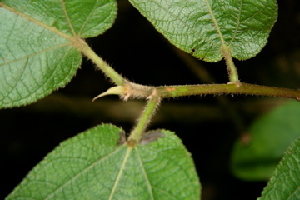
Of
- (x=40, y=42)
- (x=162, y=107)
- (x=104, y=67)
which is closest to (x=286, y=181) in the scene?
(x=104, y=67)

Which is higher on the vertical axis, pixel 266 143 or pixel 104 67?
pixel 104 67

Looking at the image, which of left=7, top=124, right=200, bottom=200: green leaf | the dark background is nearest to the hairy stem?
left=7, top=124, right=200, bottom=200: green leaf

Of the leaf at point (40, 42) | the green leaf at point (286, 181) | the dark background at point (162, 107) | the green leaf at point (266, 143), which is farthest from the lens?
the dark background at point (162, 107)

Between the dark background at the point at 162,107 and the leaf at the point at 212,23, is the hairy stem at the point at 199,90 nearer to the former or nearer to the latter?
the leaf at the point at 212,23

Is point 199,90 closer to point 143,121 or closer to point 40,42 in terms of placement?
point 143,121

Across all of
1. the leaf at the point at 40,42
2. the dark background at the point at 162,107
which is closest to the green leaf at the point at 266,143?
the dark background at the point at 162,107

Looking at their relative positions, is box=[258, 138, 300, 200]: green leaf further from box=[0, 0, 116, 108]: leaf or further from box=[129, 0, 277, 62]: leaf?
box=[0, 0, 116, 108]: leaf

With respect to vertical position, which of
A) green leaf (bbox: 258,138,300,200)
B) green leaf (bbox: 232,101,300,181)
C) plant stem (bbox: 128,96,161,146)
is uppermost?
plant stem (bbox: 128,96,161,146)
